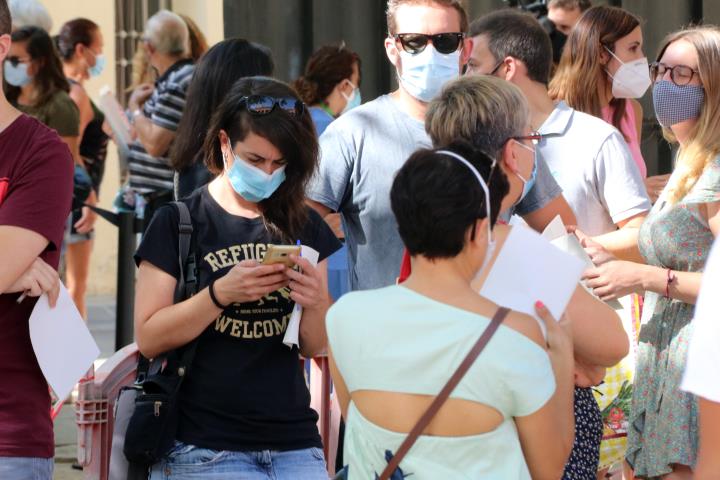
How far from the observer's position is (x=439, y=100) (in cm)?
336

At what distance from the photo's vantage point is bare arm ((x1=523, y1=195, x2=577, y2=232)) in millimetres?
4141

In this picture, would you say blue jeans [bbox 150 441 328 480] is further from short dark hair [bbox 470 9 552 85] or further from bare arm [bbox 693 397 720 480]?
short dark hair [bbox 470 9 552 85]

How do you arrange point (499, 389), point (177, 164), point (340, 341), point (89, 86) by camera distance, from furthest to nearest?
1. point (89, 86)
2. point (177, 164)
3. point (340, 341)
4. point (499, 389)

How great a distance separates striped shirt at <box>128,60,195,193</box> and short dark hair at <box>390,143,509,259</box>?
12.2ft

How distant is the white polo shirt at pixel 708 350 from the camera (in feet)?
7.68

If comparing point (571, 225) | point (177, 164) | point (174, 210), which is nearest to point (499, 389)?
point (174, 210)

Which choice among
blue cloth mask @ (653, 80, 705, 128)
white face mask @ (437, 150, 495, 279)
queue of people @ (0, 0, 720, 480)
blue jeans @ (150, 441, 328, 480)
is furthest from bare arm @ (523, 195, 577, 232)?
white face mask @ (437, 150, 495, 279)

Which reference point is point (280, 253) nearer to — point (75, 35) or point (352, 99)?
point (352, 99)

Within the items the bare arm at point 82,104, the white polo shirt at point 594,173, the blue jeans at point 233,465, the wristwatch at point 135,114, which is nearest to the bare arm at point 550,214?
the white polo shirt at point 594,173

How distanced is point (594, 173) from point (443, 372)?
2310 millimetres

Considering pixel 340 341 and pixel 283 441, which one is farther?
pixel 283 441

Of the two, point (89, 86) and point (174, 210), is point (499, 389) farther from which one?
point (89, 86)

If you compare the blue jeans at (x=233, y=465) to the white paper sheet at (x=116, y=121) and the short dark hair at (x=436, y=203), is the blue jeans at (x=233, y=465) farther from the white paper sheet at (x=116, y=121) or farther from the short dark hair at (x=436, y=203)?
the white paper sheet at (x=116, y=121)

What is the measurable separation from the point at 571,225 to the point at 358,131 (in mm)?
779
